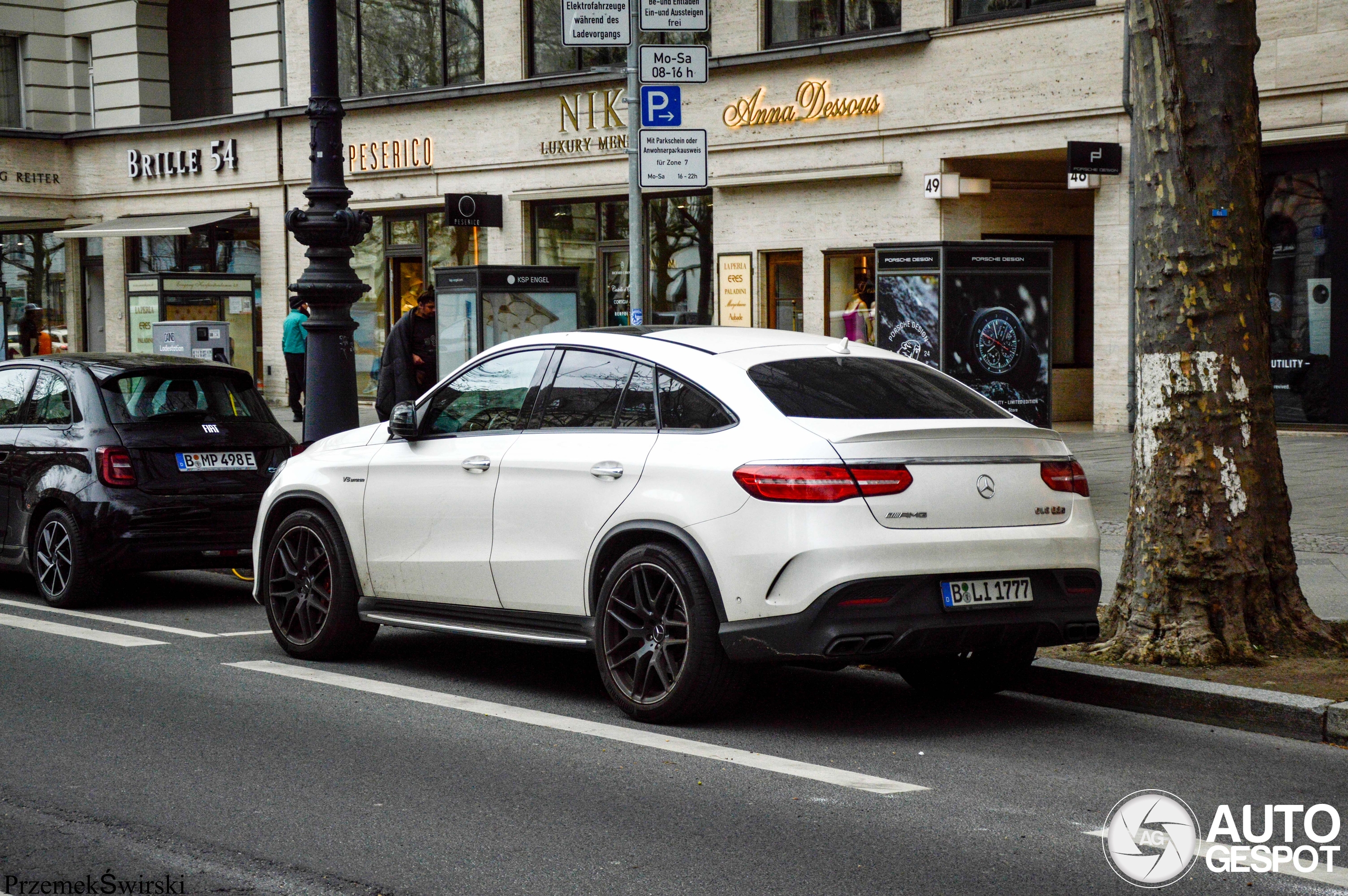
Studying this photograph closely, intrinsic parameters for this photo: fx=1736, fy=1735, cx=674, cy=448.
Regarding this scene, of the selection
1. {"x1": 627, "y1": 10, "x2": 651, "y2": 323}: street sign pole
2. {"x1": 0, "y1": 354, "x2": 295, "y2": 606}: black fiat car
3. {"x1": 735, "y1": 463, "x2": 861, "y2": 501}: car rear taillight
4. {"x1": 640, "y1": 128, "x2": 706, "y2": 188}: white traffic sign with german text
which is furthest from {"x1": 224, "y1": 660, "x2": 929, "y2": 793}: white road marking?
{"x1": 640, "y1": 128, "x2": 706, "y2": 188}: white traffic sign with german text

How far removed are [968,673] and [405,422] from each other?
8.95ft

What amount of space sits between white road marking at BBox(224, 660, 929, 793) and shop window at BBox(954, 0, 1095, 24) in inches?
575

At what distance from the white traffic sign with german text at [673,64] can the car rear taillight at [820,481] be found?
627 centimetres

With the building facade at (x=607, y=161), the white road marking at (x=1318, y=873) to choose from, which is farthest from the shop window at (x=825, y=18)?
the white road marking at (x=1318, y=873)

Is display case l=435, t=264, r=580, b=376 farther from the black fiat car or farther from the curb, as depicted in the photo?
the curb

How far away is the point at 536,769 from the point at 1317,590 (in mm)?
5352

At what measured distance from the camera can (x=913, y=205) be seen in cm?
2148

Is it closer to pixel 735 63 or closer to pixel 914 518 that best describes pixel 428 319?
pixel 735 63

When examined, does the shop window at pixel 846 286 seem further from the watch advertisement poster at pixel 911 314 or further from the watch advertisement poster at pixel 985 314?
the watch advertisement poster at pixel 985 314

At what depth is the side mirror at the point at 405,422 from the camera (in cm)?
781

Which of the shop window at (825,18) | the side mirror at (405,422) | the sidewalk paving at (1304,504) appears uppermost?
the shop window at (825,18)

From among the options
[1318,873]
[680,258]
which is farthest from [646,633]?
[680,258]

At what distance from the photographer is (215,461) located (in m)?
10.6

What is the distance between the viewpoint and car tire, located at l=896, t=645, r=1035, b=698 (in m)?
7.25
